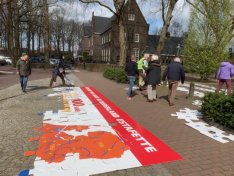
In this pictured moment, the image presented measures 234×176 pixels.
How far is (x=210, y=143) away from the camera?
5.55 meters

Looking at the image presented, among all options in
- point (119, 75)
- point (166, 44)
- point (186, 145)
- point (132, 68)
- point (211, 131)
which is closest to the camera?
point (186, 145)

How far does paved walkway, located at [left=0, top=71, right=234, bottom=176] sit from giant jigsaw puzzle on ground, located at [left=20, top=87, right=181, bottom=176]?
22cm

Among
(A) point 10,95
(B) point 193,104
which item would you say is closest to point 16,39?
(A) point 10,95

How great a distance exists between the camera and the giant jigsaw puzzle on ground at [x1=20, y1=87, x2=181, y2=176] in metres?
4.29

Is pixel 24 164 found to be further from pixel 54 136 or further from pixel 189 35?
pixel 189 35

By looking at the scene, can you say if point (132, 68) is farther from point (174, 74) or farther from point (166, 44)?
point (166, 44)

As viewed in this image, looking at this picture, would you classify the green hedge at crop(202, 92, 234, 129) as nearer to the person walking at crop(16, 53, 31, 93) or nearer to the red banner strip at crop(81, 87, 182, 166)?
the red banner strip at crop(81, 87, 182, 166)

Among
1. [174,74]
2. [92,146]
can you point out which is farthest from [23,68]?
[92,146]

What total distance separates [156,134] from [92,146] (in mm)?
1731

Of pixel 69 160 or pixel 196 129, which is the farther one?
pixel 196 129

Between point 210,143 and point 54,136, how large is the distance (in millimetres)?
3445

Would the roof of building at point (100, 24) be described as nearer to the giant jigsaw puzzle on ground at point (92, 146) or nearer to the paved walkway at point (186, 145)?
the paved walkway at point (186, 145)

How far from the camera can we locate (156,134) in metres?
6.13

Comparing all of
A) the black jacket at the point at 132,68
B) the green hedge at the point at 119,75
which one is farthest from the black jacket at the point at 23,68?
the green hedge at the point at 119,75
